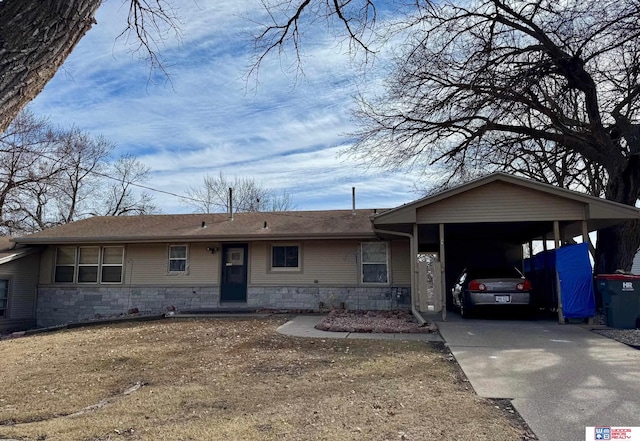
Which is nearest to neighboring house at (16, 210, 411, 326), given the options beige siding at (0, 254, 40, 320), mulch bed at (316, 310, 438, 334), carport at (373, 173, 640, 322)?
beige siding at (0, 254, 40, 320)

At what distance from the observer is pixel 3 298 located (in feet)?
51.1

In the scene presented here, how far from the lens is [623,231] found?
13516 mm

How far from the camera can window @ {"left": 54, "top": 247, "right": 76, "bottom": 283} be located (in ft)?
54.4

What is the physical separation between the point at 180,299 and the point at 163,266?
1.32 m

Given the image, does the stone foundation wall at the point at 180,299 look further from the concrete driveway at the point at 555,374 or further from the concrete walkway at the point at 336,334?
the concrete driveway at the point at 555,374

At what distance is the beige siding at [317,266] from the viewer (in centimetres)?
1491

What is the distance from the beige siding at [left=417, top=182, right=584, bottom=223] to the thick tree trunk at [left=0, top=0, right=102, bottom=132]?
9309mm

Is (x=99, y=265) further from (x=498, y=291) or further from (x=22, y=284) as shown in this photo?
(x=498, y=291)

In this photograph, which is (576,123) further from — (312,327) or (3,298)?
(3,298)

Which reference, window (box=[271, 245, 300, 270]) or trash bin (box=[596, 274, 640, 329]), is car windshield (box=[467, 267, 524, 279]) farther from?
window (box=[271, 245, 300, 270])

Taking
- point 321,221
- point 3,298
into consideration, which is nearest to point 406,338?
point 321,221

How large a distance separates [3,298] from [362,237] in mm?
12183

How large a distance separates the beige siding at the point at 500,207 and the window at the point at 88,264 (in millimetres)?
10933

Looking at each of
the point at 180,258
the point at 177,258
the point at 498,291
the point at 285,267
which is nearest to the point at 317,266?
the point at 285,267
